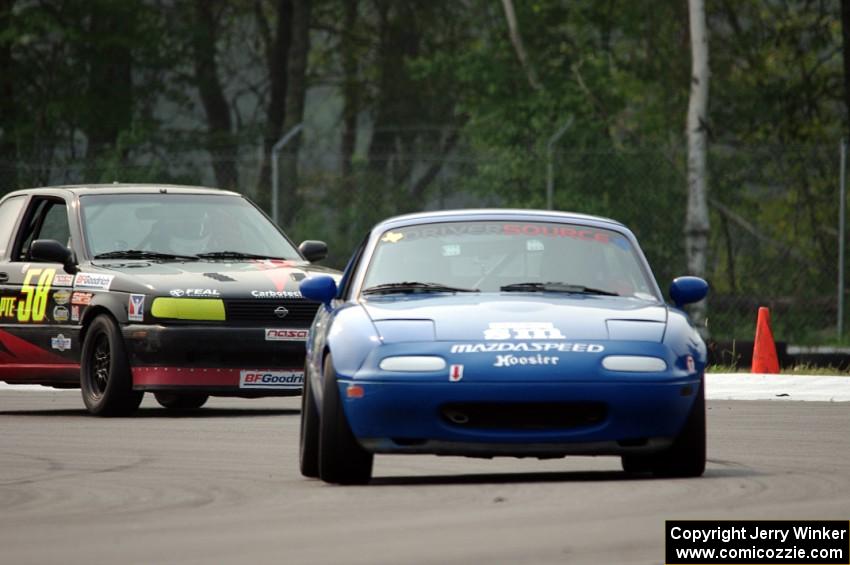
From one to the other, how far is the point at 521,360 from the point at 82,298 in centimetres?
669

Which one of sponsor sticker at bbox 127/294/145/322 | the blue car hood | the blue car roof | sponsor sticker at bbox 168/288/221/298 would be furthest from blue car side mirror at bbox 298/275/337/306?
sponsor sticker at bbox 127/294/145/322

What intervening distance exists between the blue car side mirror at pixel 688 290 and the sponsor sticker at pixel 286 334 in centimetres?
469

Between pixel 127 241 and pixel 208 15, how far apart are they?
28.7 meters

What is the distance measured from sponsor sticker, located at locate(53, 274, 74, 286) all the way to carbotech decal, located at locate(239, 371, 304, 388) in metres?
1.66

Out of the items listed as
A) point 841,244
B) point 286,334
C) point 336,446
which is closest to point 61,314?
point 286,334

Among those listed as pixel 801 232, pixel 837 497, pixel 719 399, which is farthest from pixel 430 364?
pixel 801 232

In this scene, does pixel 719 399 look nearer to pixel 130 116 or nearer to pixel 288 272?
pixel 288 272

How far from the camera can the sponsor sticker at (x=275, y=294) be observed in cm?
1548

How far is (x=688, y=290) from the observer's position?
36.9ft

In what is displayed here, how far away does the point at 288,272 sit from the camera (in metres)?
16.1

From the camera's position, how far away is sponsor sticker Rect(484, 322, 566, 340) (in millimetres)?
10039

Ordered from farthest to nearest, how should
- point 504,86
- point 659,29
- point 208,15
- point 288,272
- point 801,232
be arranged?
1. point 208,15
2. point 659,29
3. point 504,86
4. point 801,232
5. point 288,272

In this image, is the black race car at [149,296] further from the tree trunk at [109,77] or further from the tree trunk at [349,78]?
the tree trunk at [349,78]

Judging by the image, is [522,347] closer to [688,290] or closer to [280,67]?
[688,290]
